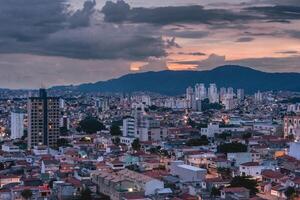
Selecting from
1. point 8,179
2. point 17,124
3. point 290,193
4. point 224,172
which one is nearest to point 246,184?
point 290,193

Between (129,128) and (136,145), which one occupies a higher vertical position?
(129,128)

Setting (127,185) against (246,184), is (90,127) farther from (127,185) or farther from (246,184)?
(246,184)

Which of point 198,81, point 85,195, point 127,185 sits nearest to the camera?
point 85,195

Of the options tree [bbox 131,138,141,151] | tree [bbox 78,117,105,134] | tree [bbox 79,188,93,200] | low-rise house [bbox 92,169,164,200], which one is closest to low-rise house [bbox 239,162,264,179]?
low-rise house [bbox 92,169,164,200]

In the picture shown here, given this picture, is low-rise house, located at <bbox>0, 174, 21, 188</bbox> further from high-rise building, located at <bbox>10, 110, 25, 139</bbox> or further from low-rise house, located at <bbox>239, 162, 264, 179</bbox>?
high-rise building, located at <bbox>10, 110, 25, 139</bbox>

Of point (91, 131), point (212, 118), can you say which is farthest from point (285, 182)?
point (212, 118)

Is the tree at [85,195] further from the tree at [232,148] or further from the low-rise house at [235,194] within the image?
the tree at [232,148]

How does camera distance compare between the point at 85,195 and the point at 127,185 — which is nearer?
the point at 85,195
